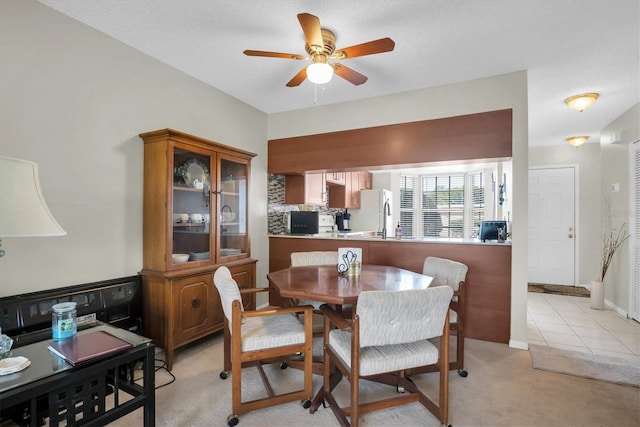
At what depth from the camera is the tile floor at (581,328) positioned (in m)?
2.95

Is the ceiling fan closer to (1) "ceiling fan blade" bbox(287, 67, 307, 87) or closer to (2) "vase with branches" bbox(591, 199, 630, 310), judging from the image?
(1) "ceiling fan blade" bbox(287, 67, 307, 87)

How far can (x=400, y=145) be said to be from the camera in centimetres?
342

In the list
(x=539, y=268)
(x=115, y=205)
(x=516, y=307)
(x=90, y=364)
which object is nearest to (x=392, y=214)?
(x=539, y=268)

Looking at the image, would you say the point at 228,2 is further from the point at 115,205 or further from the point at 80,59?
the point at 115,205

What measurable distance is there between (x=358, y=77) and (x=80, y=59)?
2046mm

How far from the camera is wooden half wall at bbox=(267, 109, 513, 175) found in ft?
9.88

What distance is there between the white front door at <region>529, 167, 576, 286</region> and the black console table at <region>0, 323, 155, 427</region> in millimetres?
6238

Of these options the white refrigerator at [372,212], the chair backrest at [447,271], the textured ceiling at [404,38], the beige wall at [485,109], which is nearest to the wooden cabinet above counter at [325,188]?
the white refrigerator at [372,212]

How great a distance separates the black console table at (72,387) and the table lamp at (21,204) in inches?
21.2

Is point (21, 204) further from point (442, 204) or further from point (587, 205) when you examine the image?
point (587, 205)

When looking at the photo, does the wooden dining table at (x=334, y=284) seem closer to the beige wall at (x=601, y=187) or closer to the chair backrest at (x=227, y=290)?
the chair backrest at (x=227, y=290)

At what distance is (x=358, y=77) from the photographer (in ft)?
7.87

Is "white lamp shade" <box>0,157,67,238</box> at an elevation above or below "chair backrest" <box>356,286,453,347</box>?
above

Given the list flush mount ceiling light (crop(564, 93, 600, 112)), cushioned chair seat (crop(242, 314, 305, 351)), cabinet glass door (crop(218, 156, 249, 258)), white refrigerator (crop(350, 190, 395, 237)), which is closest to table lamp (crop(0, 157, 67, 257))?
cushioned chair seat (crop(242, 314, 305, 351))
